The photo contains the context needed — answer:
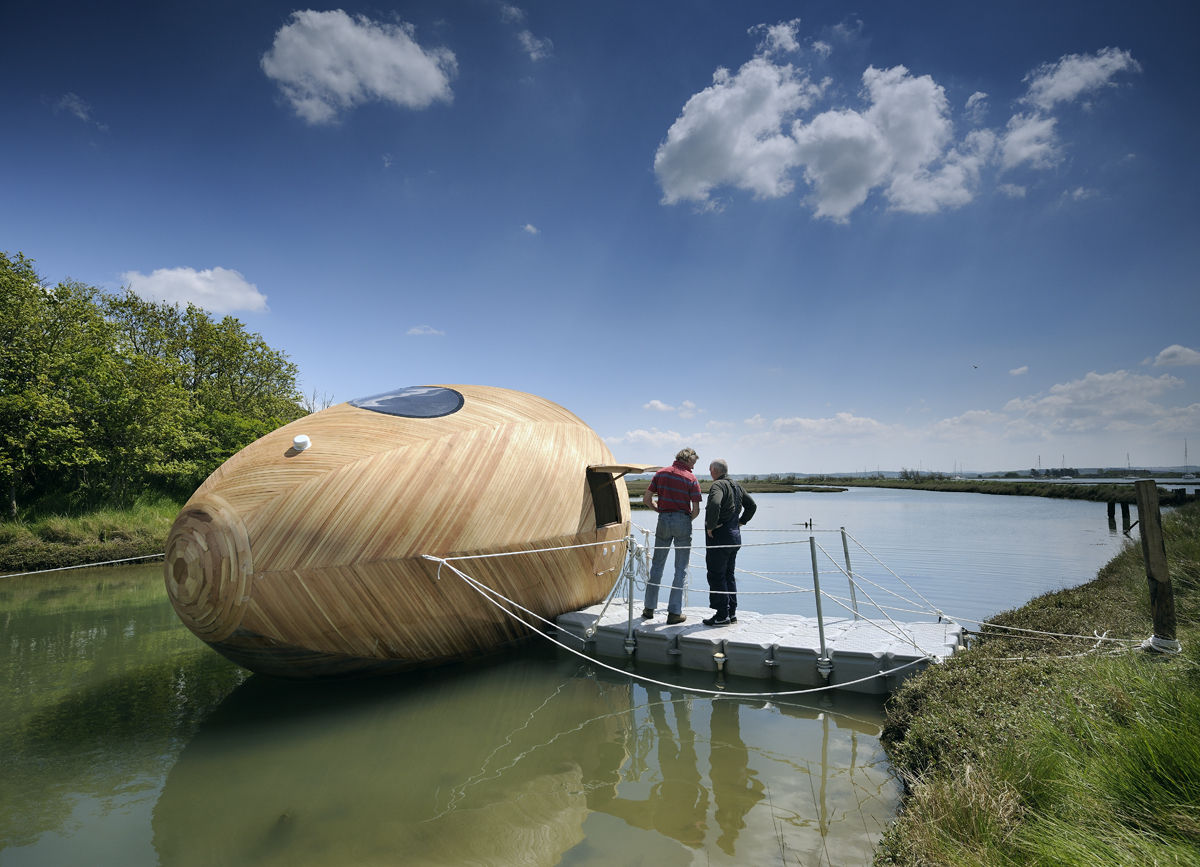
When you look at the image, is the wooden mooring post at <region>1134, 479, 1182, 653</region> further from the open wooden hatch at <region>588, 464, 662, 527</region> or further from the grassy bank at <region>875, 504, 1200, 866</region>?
the open wooden hatch at <region>588, 464, 662, 527</region>

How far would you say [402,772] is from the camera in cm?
503

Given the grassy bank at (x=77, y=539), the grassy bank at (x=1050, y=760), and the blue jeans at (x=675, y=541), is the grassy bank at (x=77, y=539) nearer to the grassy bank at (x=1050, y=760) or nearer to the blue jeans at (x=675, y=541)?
the blue jeans at (x=675, y=541)

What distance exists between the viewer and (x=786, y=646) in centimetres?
707

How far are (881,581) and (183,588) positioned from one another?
15113mm

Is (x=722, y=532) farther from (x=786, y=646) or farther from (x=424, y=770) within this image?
(x=424, y=770)

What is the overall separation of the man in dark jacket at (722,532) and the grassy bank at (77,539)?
1514 cm

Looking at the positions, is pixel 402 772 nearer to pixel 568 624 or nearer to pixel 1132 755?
pixel 568 624

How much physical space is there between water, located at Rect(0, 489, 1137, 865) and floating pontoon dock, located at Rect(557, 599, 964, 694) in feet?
0.81

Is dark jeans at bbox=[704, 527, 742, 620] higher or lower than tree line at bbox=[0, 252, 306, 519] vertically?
lower

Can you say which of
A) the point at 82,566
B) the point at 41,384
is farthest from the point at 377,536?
the point at 41,384

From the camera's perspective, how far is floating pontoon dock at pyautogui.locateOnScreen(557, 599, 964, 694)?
6.69 meters

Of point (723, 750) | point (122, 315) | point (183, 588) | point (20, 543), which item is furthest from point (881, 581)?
point (122, 315)

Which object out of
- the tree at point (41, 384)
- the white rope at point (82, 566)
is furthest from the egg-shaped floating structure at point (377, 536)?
the tree at point (41, 384)

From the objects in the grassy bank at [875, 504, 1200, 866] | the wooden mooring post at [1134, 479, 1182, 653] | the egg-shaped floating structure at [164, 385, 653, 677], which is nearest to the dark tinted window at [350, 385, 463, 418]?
the egg-shaped floating structure at [164, 385, 653, 677]
